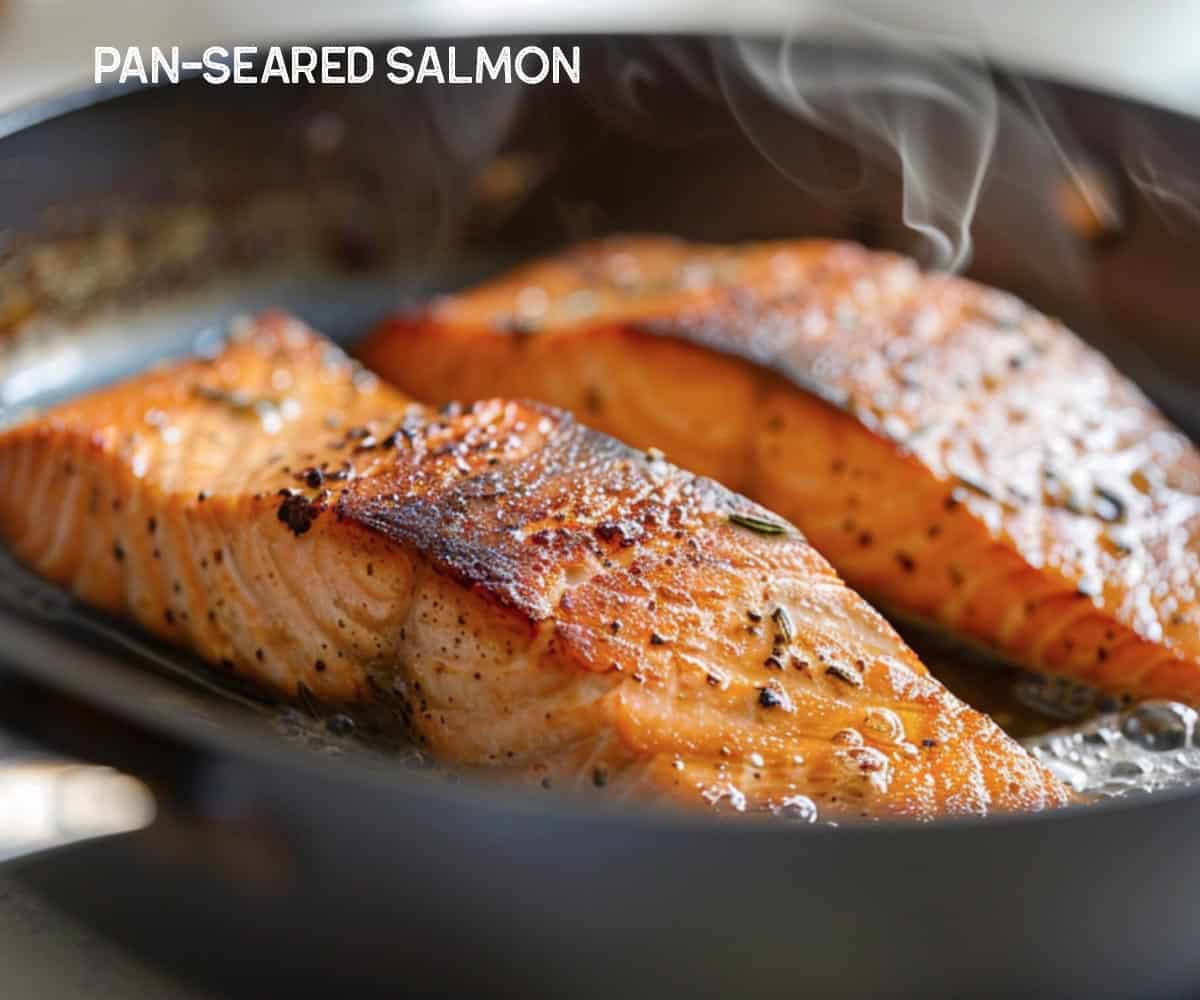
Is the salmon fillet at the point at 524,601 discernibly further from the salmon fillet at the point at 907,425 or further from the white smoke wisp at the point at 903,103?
the white smoke wisp at the point at 903,103

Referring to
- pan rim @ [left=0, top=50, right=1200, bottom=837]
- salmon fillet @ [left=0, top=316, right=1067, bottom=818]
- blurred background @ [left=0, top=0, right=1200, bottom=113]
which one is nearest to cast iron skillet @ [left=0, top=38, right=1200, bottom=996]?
pan rim @ [left=0, top=50, right=1200, bottom=837]

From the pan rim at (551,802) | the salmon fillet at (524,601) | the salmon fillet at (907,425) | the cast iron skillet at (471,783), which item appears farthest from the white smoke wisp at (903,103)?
the pan rim at (551,802)

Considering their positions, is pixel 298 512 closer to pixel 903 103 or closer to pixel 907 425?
pixel 907 425

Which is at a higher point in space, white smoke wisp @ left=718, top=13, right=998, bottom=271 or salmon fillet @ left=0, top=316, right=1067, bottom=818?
white smoke wisp @ left=718, top=13, right=998, bottom=271

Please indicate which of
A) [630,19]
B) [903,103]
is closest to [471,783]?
[903,103]

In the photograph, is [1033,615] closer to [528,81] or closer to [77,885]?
[77,885]

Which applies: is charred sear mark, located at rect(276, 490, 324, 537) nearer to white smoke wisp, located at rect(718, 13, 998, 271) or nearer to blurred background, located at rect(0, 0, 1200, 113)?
white smoke wisp, located at rect(718, 13, 998, 271)
